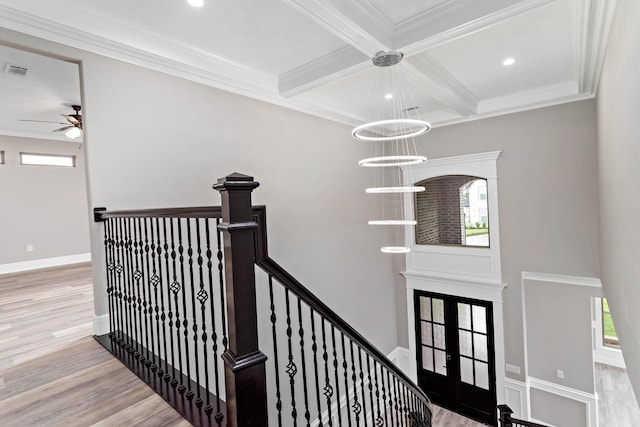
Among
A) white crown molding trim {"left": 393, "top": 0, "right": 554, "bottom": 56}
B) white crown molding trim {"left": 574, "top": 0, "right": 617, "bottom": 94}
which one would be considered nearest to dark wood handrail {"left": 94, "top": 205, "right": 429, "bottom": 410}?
white crown molding trim {"left": 393, "top": 0, "right": 554, "bottom": 56}

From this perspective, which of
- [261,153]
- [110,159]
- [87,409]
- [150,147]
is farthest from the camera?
[261,153]

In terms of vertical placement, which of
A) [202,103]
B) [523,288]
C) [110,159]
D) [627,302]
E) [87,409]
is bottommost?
[523,288]

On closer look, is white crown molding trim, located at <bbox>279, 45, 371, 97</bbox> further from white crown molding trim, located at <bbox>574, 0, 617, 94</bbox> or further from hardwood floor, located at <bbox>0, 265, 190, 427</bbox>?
hardwood floor, located at <bbox>0, 265, 190, 427</bbox>

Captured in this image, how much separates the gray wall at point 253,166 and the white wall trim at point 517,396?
1.94 meters

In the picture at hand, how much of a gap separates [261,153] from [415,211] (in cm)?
337

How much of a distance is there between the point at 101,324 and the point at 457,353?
17.9 feet

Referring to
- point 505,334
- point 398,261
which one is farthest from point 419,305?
point 505,334

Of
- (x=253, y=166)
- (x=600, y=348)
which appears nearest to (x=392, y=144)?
(x=253, y=166)

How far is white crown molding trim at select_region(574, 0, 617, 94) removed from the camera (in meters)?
2.30

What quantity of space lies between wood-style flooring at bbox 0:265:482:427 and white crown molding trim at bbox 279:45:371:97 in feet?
10.2

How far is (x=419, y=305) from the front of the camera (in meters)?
6.07

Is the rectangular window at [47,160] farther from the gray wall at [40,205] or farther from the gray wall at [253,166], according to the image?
the gray wall at [253,166]

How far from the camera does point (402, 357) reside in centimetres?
620

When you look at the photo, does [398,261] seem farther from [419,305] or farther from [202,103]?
[202,103]
